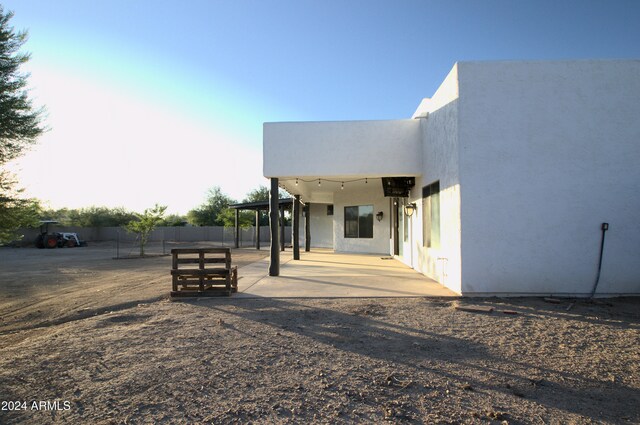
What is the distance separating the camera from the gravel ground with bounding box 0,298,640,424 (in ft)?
10.4

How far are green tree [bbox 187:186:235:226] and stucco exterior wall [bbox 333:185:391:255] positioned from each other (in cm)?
3328

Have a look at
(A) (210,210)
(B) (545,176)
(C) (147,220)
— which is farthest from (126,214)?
(B) (545,176)

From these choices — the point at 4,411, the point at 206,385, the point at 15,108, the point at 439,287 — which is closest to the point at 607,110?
the point at 439,287

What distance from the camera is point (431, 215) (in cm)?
1012

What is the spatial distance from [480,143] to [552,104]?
162 centimetres

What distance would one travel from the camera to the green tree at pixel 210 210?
52.9m

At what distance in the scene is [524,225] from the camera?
7.60 meters

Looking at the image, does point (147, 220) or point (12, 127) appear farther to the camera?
point (147, 220)

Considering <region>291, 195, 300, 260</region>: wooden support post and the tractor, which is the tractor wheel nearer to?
the tractor

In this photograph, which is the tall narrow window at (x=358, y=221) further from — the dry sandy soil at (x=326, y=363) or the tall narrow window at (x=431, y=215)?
the dry sandy soil at (x=326, y=363)

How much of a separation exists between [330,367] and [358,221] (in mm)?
16247

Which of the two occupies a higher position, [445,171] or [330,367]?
[445,171]

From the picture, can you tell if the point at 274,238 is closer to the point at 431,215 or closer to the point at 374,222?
the point at 431,215

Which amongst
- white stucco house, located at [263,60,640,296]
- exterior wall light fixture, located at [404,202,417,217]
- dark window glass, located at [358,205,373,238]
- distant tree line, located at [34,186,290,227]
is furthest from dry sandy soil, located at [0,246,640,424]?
distant tree line, located at [34,186,290,227]
